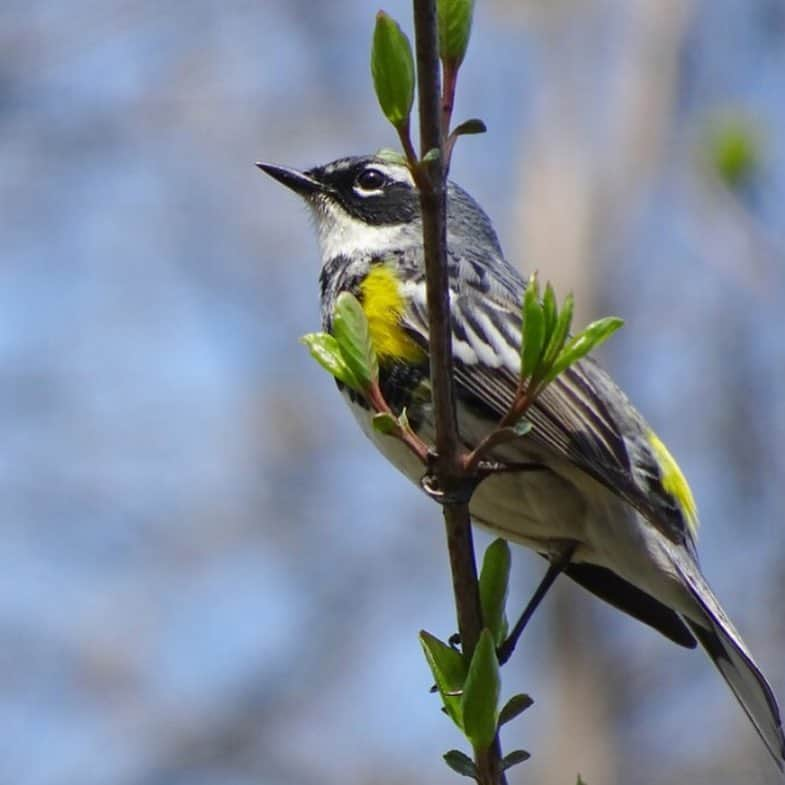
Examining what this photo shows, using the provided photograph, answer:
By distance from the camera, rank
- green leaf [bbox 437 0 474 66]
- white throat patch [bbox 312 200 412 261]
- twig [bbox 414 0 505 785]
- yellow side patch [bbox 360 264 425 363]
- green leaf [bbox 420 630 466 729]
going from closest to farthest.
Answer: twig [bbox 414 0 505 785] → green leaf [bbox 437 0 474 66] → green leaf [bbox 420 630 466 729] → yellow side patch [bbox 360 264 425 363] → white throat patch [bbox 312 200 412 261]

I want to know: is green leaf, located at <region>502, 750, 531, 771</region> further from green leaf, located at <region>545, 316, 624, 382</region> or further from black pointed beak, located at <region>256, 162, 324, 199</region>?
black pointed beak, located at <region>256, 162, 324, 199</region>

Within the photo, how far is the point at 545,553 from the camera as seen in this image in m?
3.81

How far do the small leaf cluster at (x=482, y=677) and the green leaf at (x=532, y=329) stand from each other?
0.36 metres

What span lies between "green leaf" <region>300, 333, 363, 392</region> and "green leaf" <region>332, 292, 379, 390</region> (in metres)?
0.05

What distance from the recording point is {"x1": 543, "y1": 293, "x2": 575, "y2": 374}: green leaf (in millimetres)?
2053

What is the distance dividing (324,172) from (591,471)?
146 cm

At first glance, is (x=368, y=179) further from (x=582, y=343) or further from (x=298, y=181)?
(x=582, y=343)

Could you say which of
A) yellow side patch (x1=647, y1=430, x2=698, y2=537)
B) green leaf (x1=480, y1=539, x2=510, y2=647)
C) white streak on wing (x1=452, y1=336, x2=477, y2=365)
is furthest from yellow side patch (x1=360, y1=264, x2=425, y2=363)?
green leaf (x1=480, y1=539, x2=510, y2=647)

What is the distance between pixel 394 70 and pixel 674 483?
2.03m

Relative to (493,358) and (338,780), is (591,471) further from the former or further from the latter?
(338,780)

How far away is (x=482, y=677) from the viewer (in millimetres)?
2074

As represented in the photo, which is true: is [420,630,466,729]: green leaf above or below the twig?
below

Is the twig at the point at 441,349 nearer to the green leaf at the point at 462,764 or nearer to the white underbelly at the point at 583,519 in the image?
the green leaf at the point at 462,764

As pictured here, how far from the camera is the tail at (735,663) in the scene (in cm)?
317
